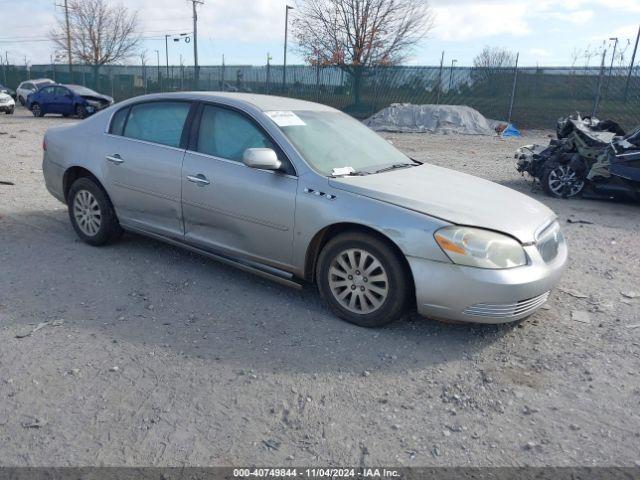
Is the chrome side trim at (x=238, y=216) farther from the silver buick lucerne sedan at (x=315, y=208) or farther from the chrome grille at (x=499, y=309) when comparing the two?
the chrome grille at (x=499, y=309)

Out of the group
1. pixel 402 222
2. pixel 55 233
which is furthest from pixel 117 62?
pixel 402 222

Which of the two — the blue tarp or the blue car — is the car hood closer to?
the blue tarp

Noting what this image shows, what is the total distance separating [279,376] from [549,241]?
218 centimetres

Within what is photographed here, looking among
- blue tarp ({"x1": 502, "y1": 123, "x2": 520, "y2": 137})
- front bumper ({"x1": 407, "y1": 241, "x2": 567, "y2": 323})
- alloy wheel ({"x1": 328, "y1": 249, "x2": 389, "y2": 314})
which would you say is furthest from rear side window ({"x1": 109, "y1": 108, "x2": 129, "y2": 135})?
blue tarp ({"x1": 502, "y1": 123, "x2": 520, "y2": 137})

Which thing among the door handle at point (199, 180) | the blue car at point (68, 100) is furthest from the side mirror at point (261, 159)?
the blue car at point (68, 100)

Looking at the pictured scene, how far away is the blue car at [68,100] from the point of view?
75.9ft

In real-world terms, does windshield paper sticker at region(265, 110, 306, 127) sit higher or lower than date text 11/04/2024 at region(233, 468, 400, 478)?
higher

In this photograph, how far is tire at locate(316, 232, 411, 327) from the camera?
3.66 meters

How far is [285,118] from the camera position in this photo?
14.4ft

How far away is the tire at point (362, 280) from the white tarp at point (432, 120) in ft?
62.1

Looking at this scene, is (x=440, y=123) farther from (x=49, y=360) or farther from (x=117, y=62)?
(x=117, y=62)

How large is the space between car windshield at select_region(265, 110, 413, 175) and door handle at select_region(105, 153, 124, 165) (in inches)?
63.3

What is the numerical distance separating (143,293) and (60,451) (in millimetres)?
1928

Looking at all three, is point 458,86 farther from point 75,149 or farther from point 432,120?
point 75,149
